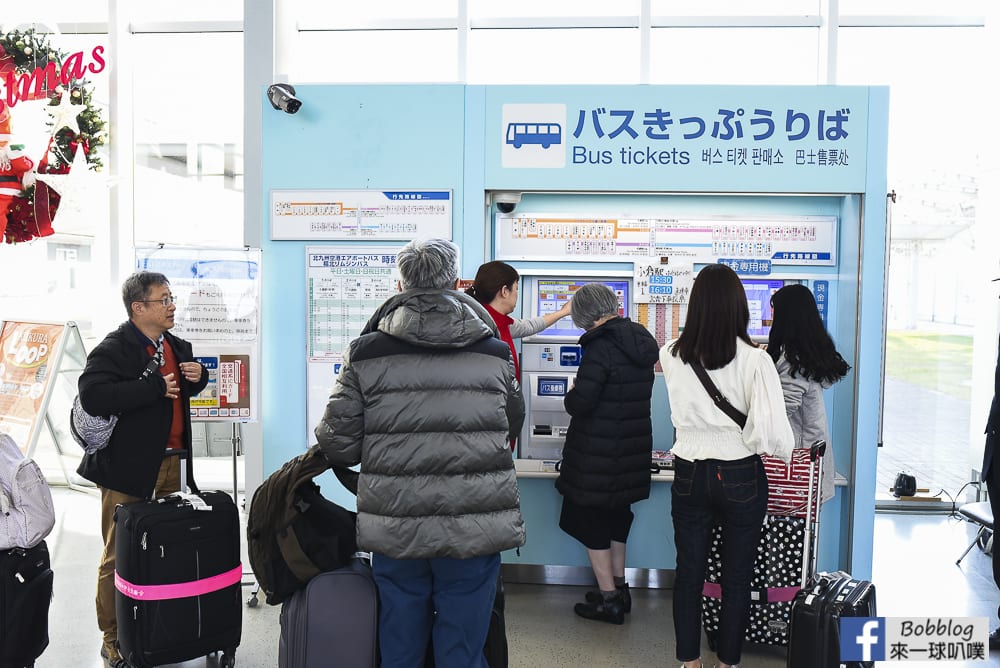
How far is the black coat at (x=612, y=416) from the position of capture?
329 cm

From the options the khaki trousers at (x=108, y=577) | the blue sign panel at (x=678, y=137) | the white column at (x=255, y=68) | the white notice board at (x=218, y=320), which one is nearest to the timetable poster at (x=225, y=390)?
the white notice board at (x=218, y=320)

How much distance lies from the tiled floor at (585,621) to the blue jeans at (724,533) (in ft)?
1.30

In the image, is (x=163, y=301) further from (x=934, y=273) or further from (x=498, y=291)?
(x=934, y=273)

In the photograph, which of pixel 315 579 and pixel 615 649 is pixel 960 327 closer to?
pixel 615 649

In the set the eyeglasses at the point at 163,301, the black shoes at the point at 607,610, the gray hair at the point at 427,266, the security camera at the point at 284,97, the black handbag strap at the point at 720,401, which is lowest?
the black shoes at the point at 607,610

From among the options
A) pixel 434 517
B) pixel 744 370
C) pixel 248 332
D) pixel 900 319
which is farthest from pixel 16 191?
pixel 900 319

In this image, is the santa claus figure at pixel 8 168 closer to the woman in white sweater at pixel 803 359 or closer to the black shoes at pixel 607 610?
the black shoes at pixel 607 610

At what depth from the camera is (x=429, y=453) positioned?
2.16m

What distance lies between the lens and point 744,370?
2629 millimetres

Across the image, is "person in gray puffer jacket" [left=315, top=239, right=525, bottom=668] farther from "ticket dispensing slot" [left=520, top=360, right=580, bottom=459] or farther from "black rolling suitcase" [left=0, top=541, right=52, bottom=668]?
"ticket dispensing slot" [left=520, top=360, right=580, bottom=459]

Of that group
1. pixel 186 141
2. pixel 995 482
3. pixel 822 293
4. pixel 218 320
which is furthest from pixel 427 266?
pixel 186 141

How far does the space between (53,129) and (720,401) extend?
4.61 meters

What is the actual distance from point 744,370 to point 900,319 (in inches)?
144

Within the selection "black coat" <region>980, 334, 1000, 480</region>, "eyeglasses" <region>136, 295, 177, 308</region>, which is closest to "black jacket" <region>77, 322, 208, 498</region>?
"eyeglasses" <region>136, 295, 177, 308</region>
